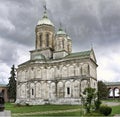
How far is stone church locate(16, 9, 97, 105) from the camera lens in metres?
55.2

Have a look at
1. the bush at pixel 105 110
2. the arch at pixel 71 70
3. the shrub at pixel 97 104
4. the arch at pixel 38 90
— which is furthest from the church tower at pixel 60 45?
the bush at pixel 105 110

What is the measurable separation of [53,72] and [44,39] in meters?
9.78

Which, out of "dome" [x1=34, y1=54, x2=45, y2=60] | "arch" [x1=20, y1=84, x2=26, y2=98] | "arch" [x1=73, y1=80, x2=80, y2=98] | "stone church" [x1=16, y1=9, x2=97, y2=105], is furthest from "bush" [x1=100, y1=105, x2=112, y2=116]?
"arch" [x1=20, y1=84, x2=26, y2=98]

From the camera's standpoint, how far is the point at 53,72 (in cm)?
5941

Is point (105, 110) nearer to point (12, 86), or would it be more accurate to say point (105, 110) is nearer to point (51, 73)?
point (51, 73)

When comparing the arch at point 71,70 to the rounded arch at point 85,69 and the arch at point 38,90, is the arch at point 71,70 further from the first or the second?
the arch at point 38,90

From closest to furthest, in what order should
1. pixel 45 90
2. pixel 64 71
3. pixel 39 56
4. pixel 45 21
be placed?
1. pixel 64 71
2. pixel 45 90
3. pixel 39 56
4. pixel 45 21

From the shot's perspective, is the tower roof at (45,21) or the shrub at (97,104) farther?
the tower roof at (45,21)

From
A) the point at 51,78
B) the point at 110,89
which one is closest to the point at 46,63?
the point at 51,78

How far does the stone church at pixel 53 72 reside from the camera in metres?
55.2

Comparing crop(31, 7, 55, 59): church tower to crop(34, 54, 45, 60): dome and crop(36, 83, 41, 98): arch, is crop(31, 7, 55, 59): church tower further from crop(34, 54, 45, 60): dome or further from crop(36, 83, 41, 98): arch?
crop(36, 83, 41, 98): arch

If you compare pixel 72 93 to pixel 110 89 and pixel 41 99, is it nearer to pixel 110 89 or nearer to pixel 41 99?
pixel 41 99

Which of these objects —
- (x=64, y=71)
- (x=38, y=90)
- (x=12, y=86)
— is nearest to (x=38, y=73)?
(x=38, y=90)

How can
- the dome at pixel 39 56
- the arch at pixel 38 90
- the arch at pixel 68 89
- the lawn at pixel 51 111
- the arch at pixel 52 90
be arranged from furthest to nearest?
the dome at pixel 39 56 → the arch at pixel 52 90 → the arch at pixel 38 90 → the arch at pixel 68 89 → the lawn at pixel 51 111
